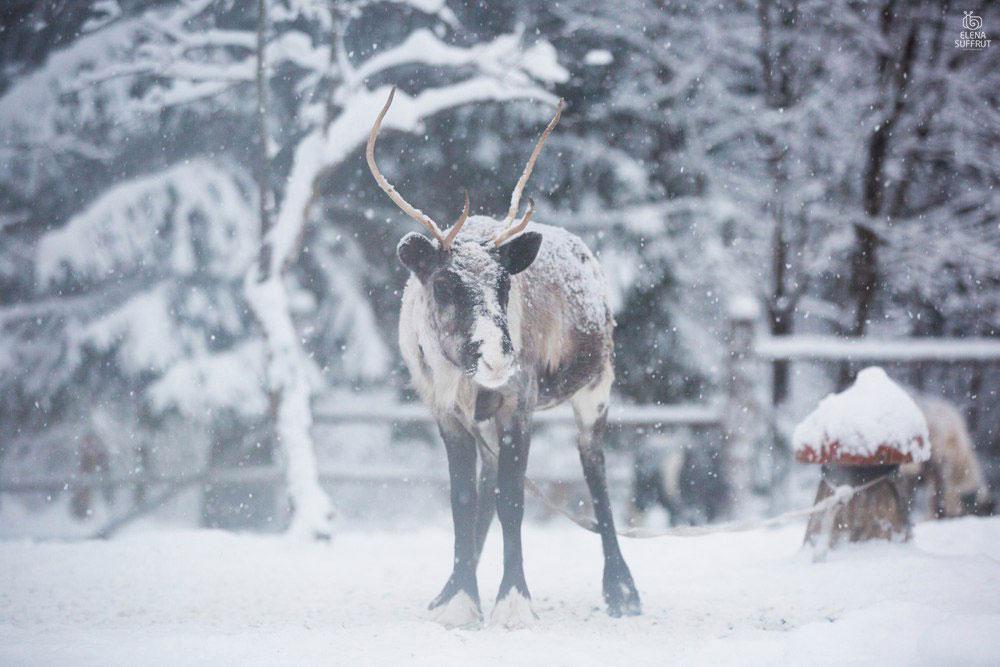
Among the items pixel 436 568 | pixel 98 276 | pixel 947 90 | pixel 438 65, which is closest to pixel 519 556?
pixel 436 568

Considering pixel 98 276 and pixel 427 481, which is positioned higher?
pixel 98 276

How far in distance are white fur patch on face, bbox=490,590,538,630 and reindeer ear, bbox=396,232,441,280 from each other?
125 cm

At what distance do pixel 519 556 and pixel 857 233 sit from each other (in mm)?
6355

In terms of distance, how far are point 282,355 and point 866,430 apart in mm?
3749

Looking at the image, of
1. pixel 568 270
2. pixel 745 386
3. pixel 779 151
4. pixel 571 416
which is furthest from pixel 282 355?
pixel 779 151

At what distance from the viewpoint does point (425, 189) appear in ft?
22.6

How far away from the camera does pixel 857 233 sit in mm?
8492

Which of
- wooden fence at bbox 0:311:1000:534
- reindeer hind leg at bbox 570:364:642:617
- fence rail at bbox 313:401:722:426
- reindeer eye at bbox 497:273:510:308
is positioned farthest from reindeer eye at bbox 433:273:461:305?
wooden fence at bbox 0:311:1000:534

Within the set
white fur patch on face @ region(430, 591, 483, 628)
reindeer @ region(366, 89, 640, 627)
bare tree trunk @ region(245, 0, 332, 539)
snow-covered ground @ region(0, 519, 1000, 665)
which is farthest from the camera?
bare tree trunk @ region(245, 0, 332, 539)

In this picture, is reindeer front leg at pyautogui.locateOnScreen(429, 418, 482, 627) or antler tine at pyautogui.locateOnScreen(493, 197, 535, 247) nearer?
antler tine at pyautogui.locateOnScreen(493, 197, 535, 247)

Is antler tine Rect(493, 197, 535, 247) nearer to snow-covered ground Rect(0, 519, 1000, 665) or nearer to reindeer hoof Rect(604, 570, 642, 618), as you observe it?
snow-covered ground Rect(0, 519, 1000, 665)

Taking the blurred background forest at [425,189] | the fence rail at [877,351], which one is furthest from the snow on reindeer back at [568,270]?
the fence rail at [877,351]

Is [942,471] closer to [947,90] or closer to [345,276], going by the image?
[947,90]

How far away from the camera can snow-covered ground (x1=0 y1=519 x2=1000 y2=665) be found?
115 inches
